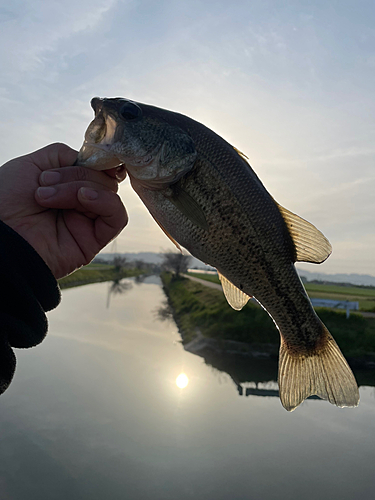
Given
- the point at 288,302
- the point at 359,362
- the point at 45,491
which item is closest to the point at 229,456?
the point at 45,491

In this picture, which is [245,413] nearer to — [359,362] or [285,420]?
[285,420]

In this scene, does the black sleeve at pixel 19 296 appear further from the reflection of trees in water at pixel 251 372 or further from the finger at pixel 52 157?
the reflection of trees in water at pixel 251 372

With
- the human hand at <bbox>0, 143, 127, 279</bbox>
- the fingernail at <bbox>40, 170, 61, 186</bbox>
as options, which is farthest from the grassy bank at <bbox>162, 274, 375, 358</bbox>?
the fingernail at <bbox>40, 170, 61, 186</bbox>

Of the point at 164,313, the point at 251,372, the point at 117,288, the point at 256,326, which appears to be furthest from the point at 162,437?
the point at 117,288

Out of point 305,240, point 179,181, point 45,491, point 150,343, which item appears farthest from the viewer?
point 150,343

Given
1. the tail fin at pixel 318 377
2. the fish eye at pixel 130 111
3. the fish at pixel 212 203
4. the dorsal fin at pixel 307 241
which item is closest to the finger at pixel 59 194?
the fish at pixel 212 203
